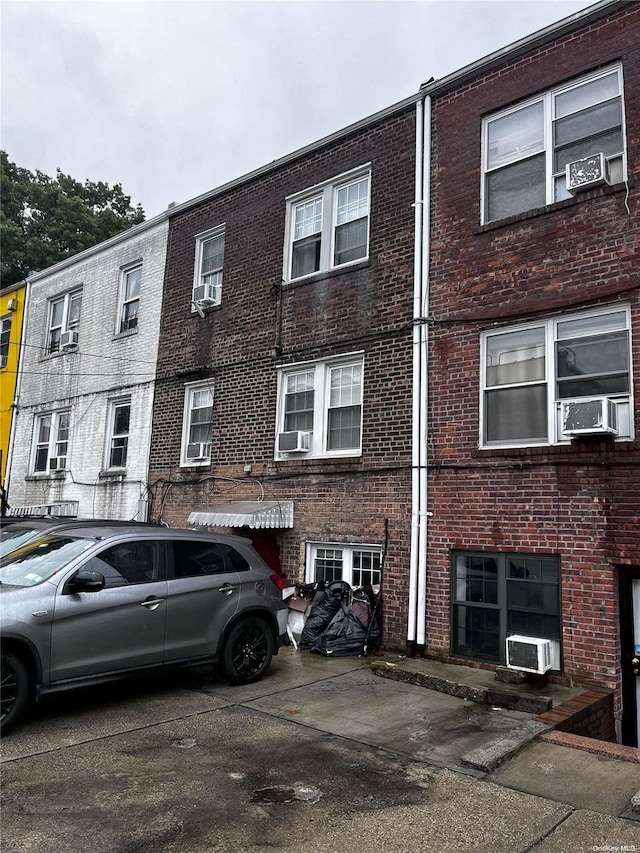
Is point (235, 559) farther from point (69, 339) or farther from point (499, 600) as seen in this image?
point (69, 339)

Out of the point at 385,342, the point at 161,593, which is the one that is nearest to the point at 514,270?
the point at 385,342

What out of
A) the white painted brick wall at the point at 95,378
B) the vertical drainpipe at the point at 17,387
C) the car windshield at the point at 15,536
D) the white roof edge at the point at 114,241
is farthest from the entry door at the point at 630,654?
the vertical drainpipe at the point at 17,387

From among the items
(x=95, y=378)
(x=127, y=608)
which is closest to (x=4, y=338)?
(x=95, y=378)

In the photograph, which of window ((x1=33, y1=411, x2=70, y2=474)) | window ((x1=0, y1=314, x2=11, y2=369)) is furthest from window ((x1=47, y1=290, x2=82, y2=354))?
window ((x1=0, y1=314, x2=11, y2=369))

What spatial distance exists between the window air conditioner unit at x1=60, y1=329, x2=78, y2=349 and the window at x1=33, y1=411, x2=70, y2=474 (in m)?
1.61

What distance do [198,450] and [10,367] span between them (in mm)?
8446

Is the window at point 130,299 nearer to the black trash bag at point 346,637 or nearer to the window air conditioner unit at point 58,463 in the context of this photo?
the window air conditioner unit at point 58,463

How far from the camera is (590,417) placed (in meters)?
7.38

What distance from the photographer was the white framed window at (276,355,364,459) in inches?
404

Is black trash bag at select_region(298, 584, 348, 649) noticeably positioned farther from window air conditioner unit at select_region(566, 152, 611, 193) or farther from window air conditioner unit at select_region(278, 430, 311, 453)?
window air conditioner unit at select_region(566, 152, 611, 193)

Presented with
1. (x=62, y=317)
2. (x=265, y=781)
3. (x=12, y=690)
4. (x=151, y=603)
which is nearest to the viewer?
(x=265, y=781)

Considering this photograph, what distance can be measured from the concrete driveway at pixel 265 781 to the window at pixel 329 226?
269 inches

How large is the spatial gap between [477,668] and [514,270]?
4.96 m

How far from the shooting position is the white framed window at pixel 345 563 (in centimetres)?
957
